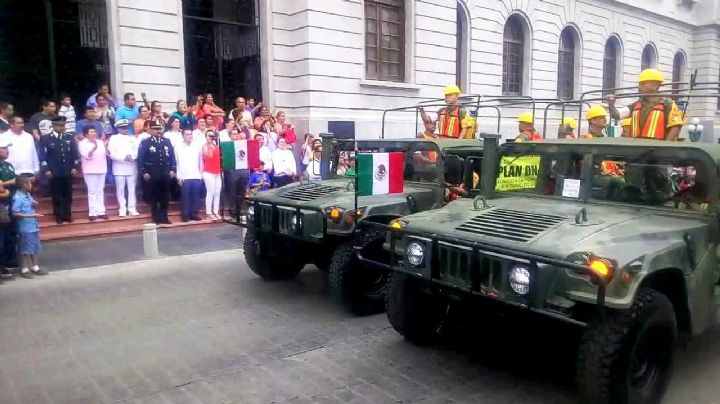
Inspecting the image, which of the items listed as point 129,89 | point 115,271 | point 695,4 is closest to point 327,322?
point 115,271

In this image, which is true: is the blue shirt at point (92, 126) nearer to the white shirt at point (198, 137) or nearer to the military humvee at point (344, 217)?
the white shirt at point (198, 137)

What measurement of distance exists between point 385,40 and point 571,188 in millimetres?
13165

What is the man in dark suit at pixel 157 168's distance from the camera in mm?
10359

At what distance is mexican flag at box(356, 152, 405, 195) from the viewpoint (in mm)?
5289

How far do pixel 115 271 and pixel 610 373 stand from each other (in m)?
6.55

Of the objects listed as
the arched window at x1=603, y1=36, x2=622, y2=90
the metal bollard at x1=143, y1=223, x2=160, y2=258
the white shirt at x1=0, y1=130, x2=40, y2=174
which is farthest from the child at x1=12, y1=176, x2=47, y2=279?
the arched window at x1=603, y1=36, x2=622, y2=90

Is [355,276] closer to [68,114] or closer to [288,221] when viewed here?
[288,221]

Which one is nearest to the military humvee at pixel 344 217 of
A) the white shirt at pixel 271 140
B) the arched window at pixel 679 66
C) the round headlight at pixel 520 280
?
the round headlight at pixel 520 280

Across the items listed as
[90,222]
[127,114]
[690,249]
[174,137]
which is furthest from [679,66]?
[690,249]

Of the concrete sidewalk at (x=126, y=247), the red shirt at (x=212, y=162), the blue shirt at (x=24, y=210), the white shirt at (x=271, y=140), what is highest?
the white shirt at (x=271, y=140)

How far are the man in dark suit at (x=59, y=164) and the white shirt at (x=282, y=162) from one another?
3775 millimetres

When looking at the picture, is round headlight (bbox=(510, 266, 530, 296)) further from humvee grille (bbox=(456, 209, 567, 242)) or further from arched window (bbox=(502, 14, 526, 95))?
arched window (bbox=(502, 14, 526, 95))

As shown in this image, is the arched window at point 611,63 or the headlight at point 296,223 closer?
the headlight at point 296,223

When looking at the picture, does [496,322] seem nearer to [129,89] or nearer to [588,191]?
[588,191]
